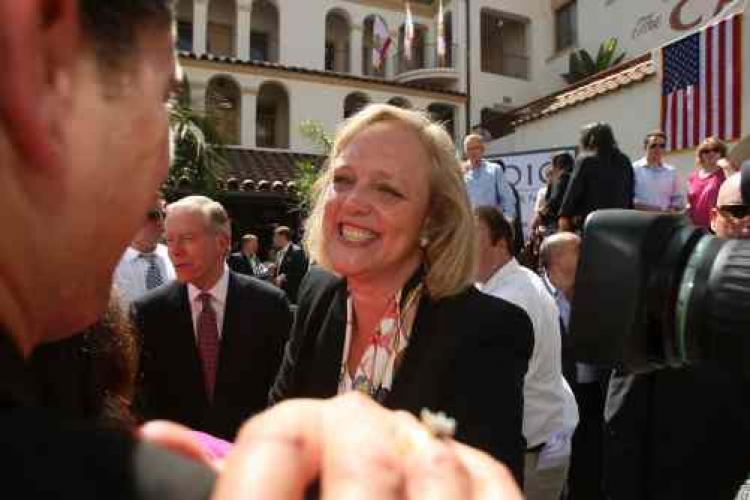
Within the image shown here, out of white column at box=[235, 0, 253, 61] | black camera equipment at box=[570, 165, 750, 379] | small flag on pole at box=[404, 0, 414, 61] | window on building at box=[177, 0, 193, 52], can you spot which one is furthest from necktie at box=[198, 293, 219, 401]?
white column at box=[235, 0, 253, 61]

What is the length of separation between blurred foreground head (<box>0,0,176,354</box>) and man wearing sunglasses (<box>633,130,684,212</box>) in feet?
24.5

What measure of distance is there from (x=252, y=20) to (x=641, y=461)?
74.7 feet

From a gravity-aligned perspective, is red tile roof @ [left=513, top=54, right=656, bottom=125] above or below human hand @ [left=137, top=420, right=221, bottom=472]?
above

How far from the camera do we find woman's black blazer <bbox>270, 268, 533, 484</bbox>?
1779mm

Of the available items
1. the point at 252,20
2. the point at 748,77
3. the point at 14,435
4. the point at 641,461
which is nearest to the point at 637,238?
the point at 14,435

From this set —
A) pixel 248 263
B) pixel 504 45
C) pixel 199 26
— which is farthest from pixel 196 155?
pixel 504 45

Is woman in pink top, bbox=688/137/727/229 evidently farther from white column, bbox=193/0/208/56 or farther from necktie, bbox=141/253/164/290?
white column, bbox=193/0/208/56

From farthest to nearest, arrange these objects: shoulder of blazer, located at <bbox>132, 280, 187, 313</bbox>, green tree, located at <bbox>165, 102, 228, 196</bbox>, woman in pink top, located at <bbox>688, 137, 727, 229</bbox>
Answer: green tree, located at <bbox>165, 102, 228, 196</bbox>, woman in pink top, located at <bbox>688, 137, 727, 229</bbox>, shoulder of blazer, located at <bbox>132, 280, 187, 313</bbox>

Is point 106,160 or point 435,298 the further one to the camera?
point 435,298

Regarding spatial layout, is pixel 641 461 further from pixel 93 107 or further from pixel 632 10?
pixel 632 10

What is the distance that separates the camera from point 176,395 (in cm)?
326

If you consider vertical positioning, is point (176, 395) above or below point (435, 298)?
below

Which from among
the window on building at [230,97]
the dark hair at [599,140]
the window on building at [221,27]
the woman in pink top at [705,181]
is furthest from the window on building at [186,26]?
the woman in pink top at [705,181]

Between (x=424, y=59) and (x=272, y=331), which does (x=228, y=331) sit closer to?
(x=272, y=331)
